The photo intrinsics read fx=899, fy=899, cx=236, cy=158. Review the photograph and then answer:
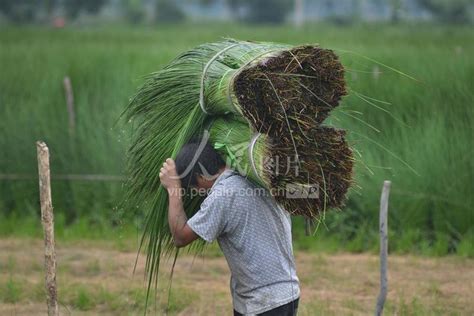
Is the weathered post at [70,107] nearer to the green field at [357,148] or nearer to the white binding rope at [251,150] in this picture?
the green field at [357,148]

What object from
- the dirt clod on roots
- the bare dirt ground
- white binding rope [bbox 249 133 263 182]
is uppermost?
the dirt clod on roots

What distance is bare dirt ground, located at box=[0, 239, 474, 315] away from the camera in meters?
5.48

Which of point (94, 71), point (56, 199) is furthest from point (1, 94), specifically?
point (56, 199)

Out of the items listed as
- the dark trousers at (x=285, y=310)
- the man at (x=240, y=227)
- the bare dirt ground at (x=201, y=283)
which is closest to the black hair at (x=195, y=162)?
the man at (x=240, y=227)

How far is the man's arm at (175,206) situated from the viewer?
3.48 metres

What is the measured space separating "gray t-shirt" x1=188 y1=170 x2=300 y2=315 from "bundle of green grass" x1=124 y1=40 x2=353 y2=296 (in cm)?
8

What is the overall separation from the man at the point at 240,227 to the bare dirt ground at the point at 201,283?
63.5 inches

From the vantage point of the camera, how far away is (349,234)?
7.38 m

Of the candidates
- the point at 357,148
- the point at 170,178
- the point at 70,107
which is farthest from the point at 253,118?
the point at 70,107

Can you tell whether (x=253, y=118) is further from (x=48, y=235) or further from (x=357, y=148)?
(x=357, y=148)

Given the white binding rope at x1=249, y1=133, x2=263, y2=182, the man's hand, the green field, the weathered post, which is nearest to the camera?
the white binding rope at x1=249, y1=133, x2=263, y2=182

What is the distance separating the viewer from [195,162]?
3.52 meters

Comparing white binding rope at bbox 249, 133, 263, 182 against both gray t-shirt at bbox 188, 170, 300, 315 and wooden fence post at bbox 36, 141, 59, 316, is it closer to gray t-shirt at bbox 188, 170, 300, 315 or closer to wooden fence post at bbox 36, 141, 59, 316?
gray t-shirt at bbox 188, 170, 300, 315

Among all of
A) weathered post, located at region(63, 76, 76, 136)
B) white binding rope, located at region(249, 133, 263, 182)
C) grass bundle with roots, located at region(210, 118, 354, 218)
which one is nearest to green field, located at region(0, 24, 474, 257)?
weathered post, located at region(63, 76, 76, 136)
